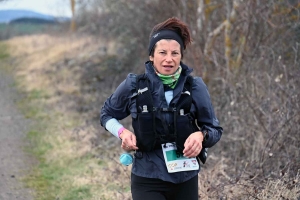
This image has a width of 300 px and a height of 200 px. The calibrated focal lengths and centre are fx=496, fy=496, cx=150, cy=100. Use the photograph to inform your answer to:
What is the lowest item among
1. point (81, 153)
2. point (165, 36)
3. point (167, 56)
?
point (81, 153)

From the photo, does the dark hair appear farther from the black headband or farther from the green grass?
the green grass

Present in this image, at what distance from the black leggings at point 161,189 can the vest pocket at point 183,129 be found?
242 mm

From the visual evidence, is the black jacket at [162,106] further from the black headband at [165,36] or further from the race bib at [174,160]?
the black headband at [165,36]

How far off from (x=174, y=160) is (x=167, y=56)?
64cm

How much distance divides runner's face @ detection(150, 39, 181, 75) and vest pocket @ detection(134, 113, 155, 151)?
304 mm

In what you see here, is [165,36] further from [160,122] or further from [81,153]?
[81,153]

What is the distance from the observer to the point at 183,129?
9.75 ft

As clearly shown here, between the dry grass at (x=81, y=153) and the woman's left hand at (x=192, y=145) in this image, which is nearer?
the woman's left hand at (x=192, y=145)

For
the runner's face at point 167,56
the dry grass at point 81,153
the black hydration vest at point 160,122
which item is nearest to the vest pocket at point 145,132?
the black hydration vest at point 160,122

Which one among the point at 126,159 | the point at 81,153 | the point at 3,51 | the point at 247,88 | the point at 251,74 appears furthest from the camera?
the point at 3,51

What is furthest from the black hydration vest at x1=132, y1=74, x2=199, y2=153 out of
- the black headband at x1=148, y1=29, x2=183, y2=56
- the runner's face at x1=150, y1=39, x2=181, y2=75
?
the black headband at x1=148, y1=29, x2=183, y2=56

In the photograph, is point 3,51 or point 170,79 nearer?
point 170,79

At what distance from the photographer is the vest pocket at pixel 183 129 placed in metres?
2.96

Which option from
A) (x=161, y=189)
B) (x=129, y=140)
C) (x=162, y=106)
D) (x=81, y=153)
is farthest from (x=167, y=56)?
(x=81, y=153)
